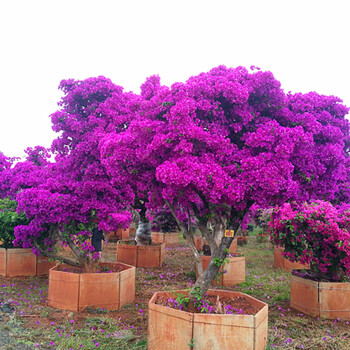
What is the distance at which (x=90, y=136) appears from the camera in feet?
25.0

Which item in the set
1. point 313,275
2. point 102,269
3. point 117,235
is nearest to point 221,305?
point 313,275

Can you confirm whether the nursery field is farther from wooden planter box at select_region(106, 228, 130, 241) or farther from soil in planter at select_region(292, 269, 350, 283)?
wooden planter box at select_region(106, 228, 130, 241)

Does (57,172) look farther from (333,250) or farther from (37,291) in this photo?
(333,250)

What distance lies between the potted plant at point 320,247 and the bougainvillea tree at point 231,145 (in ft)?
3.43

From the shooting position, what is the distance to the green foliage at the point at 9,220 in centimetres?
990

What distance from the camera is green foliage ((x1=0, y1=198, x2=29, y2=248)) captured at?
9.90 meters

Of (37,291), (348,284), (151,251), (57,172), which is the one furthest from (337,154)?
(151,251)

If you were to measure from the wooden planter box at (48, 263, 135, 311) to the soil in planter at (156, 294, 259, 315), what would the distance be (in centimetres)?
172

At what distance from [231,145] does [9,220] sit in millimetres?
7610

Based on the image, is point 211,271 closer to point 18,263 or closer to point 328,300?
point 328,300

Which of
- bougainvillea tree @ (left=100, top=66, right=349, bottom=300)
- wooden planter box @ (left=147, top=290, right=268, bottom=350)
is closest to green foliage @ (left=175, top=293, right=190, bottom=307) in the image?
bougainvillea tree @ (left=100, top=66, right=349, bottom=300)

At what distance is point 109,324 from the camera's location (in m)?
6.32

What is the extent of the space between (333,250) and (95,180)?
530cm

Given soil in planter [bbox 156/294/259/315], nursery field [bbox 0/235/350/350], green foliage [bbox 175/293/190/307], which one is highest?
green foliage [bbox 175/293/190/307]
